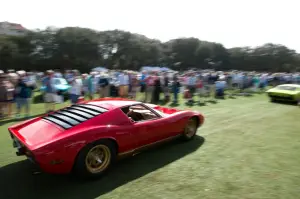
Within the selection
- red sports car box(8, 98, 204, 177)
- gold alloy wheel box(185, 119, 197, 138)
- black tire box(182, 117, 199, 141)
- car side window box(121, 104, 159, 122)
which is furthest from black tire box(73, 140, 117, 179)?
gold alloy wheel box(185, 119, 197, 138)

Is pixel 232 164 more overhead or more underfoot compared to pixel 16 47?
more underfoot

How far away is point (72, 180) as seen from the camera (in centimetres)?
420

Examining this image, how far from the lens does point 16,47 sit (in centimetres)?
5200

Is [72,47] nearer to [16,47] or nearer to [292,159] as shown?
[16,47]

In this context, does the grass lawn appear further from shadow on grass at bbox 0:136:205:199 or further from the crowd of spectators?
the crowd of spectators

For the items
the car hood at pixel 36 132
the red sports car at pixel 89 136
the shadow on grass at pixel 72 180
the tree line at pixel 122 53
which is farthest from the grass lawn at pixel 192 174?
the tree line at pixel 122 53

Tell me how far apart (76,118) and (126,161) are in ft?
4.35

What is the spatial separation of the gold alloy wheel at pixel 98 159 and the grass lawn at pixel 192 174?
203 mm

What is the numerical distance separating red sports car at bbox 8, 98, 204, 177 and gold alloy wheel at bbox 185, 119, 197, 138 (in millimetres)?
675

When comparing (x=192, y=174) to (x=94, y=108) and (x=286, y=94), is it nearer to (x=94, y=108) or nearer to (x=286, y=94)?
(x=94, y=108)

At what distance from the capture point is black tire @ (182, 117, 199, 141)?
19.6ft

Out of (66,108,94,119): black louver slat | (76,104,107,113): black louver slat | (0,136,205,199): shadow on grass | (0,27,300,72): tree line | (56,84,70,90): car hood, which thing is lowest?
(0,136,205,199): shadow on grass

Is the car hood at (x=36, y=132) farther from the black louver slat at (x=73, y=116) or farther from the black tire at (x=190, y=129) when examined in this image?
the black tire at (x=190, y=129)

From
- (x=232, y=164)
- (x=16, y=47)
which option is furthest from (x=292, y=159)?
(x=16, y=47)
